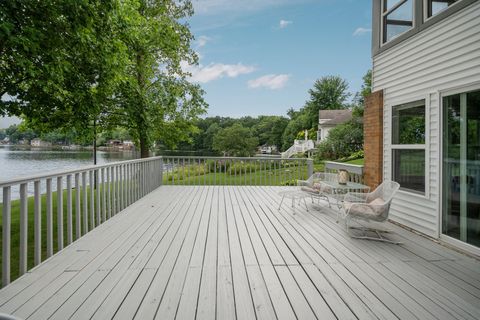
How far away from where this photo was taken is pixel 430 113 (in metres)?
3.98

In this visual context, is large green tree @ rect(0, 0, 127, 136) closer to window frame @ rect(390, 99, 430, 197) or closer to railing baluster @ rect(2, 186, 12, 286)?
railing baluster @ rect(2, 186, 12, 286)

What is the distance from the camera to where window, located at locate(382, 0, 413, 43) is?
4.56m

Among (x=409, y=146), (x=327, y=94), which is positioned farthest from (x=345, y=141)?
(x=327, y=94)

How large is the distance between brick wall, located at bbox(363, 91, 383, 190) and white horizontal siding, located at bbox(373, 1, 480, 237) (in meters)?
0.13

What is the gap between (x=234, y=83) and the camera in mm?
36719

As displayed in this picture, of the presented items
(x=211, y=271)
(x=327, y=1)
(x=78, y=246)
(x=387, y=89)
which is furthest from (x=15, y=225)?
(x=327, y=1)

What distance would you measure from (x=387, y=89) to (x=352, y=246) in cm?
307

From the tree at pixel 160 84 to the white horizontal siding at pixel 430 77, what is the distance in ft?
19.9

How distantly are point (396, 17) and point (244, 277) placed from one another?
5041 millimetres

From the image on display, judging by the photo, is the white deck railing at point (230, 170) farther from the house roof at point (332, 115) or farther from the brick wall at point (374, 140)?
the house roof at point (332, 115)

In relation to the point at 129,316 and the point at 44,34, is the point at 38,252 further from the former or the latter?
the point at 44,34

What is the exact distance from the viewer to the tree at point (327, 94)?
129 ft

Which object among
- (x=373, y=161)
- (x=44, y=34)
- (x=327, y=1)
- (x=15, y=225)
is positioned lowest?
(x=15, y=225)

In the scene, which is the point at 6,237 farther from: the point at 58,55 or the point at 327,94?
the point at 327,94
